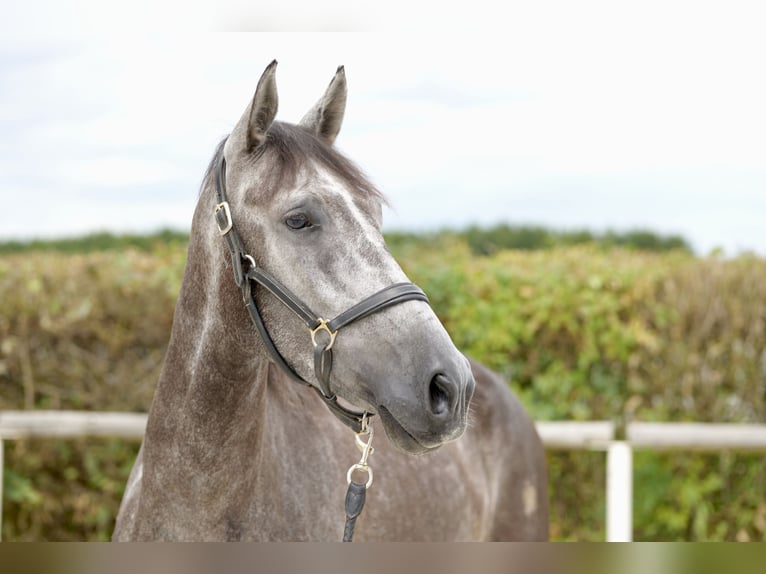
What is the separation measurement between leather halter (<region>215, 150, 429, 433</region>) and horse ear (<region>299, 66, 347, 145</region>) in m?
0.39

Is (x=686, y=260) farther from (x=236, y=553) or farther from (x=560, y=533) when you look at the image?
(x=236, y=553)

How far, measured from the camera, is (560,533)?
5.66 meters

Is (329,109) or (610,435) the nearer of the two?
(329,109)

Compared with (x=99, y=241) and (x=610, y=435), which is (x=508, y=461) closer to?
(x=610, y=435)

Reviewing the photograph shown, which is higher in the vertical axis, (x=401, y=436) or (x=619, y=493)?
(x=401, y=436)

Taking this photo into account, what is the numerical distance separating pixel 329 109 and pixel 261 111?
0.37 meters

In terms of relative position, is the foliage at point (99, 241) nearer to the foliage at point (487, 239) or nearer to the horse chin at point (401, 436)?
the foliage at point (487, 239)

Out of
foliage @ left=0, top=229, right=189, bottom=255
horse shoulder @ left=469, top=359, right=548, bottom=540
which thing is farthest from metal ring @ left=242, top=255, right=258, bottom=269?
foliage @ left=0, top=229, right=189, bottom=255

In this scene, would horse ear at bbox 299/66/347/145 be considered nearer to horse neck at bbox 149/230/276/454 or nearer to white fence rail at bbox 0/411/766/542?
horse neck at bbox 149/230/276/454

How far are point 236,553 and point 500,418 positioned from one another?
3120mm

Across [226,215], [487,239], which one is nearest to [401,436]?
[226,215]

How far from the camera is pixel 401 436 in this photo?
6.39 ft

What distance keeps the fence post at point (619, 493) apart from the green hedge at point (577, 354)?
0.55m

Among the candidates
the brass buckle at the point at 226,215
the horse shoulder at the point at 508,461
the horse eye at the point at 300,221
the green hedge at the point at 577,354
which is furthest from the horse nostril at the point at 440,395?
the green hedge at the point at 577,354
